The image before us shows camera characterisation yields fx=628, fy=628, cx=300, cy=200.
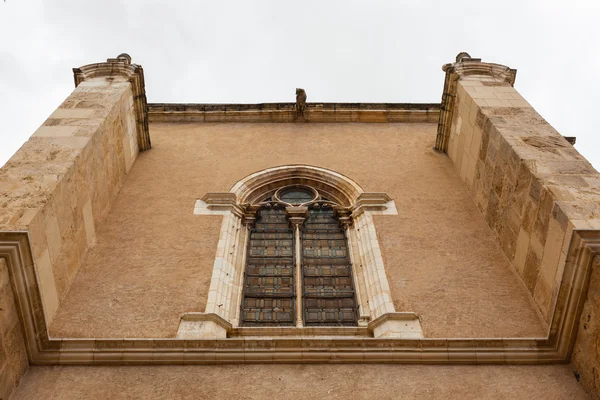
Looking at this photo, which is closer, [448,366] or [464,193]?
[448,366]

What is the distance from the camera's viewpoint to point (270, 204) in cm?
885

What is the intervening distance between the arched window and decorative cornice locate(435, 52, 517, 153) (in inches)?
92.6

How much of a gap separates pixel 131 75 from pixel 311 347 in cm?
586

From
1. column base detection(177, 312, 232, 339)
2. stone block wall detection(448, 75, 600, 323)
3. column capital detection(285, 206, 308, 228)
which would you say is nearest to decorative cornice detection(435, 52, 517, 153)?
stone block wall detection(448, 75, 600, 323)

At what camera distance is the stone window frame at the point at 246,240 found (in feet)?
20.0

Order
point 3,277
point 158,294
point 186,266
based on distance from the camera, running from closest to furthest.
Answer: point 3,277, point 158,294, point 186,266

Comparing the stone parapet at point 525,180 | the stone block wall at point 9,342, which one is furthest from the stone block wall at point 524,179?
the stone block wall at point 9,342

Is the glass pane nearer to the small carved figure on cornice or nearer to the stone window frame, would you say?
the stone window frame

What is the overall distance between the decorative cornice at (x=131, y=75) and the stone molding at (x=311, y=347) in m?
4.77

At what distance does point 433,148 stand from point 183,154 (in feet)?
13.2

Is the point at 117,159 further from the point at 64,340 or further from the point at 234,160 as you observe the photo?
the point at 64,340

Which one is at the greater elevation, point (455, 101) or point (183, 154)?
point (455, 101)

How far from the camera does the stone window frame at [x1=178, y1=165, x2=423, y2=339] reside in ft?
20.0

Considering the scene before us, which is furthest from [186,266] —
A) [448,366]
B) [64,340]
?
[448,366]
